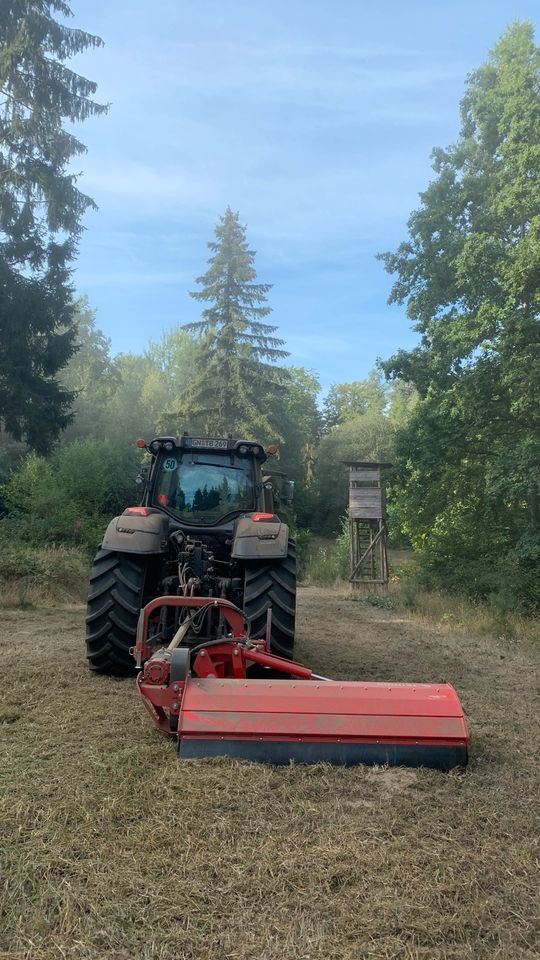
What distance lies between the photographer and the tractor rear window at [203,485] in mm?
6527

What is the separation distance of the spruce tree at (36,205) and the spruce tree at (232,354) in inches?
452

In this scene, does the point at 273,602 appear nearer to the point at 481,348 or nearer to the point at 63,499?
the point at 481,348

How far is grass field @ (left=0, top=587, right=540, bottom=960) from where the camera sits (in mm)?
2111

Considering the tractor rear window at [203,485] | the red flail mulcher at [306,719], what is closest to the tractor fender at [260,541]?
the tractor rear window at [203,485]

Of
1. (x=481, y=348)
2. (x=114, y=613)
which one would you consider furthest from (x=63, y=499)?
(x=114, y=613)

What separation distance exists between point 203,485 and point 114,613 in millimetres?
1678

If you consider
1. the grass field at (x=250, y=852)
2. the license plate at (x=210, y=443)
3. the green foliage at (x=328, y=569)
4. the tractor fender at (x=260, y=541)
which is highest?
the license plate at (x=210, y=443)

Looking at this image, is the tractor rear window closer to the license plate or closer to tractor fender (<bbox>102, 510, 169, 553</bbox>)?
the license plate

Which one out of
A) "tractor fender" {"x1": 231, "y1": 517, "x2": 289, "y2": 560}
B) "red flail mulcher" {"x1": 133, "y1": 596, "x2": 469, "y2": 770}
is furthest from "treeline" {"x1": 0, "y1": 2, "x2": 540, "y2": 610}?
"red flail mulcher" {"x1": 133, "y1": 596, "x2": 469, "y2": 770}

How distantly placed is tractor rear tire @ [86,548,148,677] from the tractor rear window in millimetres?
1000

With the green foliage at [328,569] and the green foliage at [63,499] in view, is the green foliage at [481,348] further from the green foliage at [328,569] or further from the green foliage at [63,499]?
the green foliage at [63,499]

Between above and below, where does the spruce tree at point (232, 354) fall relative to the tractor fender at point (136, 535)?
above

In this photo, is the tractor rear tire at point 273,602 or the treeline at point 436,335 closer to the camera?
the tractor rear tire at point 273,602

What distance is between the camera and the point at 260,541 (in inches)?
218
